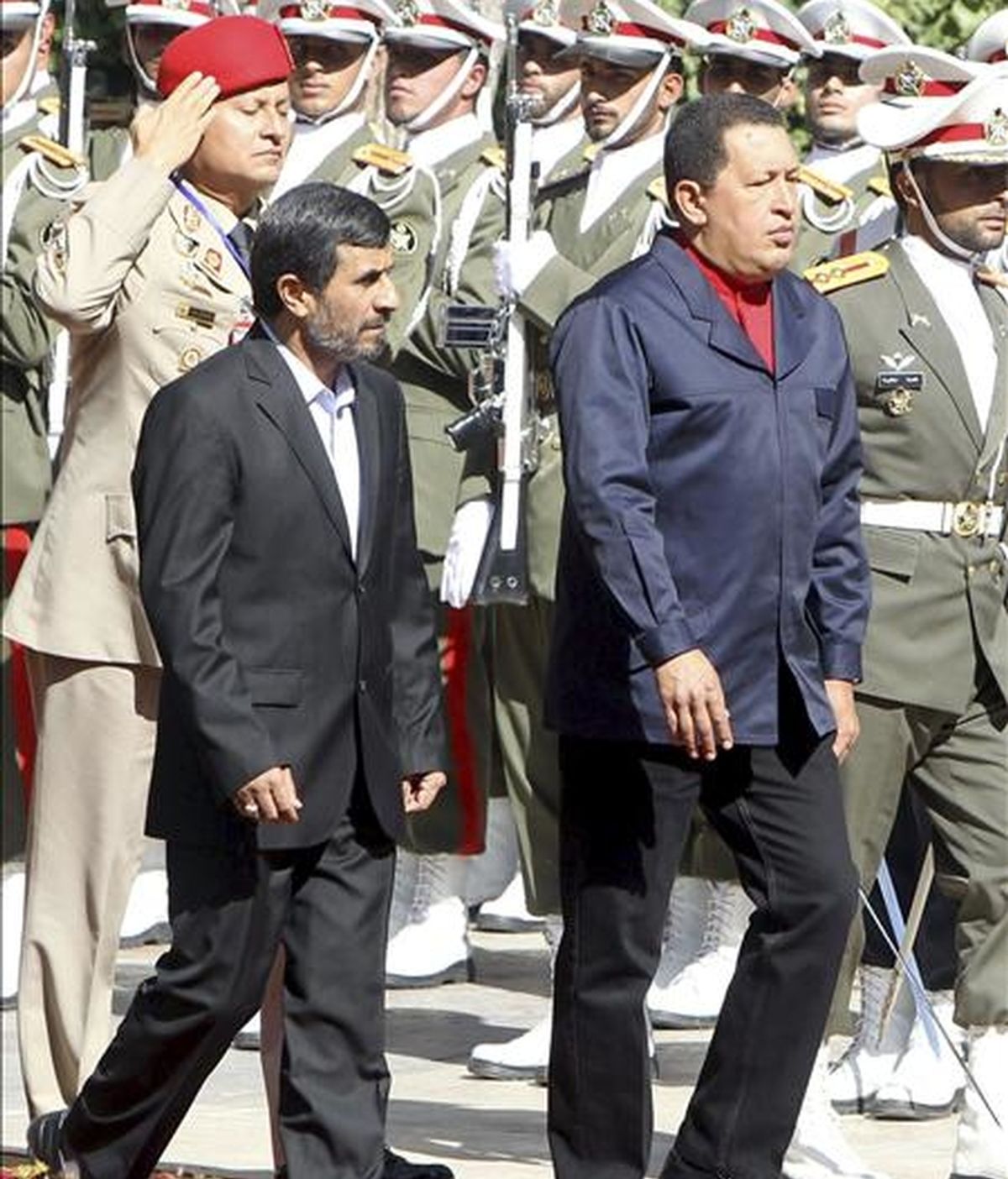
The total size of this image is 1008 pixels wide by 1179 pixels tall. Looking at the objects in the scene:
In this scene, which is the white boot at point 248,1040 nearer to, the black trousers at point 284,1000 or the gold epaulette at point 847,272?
the black trousers at point 284,1000

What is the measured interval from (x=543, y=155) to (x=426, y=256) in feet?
4.50

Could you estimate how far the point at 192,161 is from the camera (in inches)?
324

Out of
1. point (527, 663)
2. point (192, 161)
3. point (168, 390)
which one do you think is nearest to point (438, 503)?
point (527, 663)

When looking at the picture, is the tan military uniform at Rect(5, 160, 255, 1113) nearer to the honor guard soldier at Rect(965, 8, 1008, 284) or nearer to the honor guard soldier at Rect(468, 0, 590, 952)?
the honor guard soldier at Rect(468, 0, 590, 952)

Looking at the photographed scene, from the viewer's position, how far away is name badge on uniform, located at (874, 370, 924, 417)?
824 cm

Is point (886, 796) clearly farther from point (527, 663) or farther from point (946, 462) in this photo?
point (527, 663)

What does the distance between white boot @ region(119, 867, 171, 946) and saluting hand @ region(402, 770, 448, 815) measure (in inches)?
136

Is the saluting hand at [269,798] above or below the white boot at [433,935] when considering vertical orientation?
above

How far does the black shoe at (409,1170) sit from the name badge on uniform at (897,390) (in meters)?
1.69

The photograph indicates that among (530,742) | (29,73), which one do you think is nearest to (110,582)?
(530,742)

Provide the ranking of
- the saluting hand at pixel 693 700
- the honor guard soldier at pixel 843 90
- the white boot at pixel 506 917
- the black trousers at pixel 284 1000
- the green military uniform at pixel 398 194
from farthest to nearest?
the white boot at pixel 506 917 < the honor guard soldier at pixel 843 90 < the green military uniform at pixel 398 194 < the black trousers at pixel 284 1000 < the saluting hand at pixel 693 700

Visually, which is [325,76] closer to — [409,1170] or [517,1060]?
[517,1060]

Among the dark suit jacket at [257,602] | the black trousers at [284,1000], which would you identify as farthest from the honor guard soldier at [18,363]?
the black trousers at [284,1000]

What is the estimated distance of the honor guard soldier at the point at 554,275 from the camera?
920 centimetres
